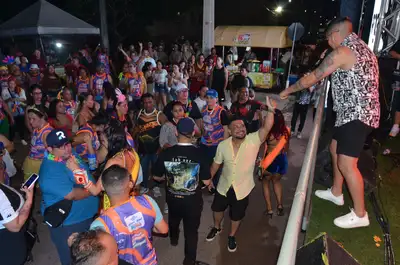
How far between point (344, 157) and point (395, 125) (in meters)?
3.75

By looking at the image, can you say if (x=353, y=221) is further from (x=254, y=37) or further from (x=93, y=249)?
(x=254, y=37)

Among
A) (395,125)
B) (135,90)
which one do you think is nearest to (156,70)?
(135,90)

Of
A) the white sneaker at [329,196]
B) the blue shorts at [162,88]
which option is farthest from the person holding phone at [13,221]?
the blue shorts at [162,88]

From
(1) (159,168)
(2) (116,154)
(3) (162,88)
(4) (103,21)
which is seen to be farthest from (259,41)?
(2) (116,154)

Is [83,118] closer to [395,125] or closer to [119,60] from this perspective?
[395,125]

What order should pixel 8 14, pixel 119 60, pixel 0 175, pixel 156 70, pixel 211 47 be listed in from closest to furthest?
pixel 0 175 → pixel 156 70 → pixel 211 47 → pixel 119 60 → pixel 8 14

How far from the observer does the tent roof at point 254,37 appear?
55.1ft

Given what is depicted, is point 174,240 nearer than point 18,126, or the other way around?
point 174,240

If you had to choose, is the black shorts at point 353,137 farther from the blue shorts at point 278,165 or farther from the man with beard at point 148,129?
the man with beard at point 148,129

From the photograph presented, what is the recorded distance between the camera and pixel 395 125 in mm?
5926

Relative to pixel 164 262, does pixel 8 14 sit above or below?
above

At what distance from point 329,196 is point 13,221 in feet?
11.2

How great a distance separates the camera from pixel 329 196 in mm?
3723

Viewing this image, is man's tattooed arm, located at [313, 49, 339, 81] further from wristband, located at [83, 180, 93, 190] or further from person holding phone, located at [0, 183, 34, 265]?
person holding phone, located at [0, 183, 34, 265]
